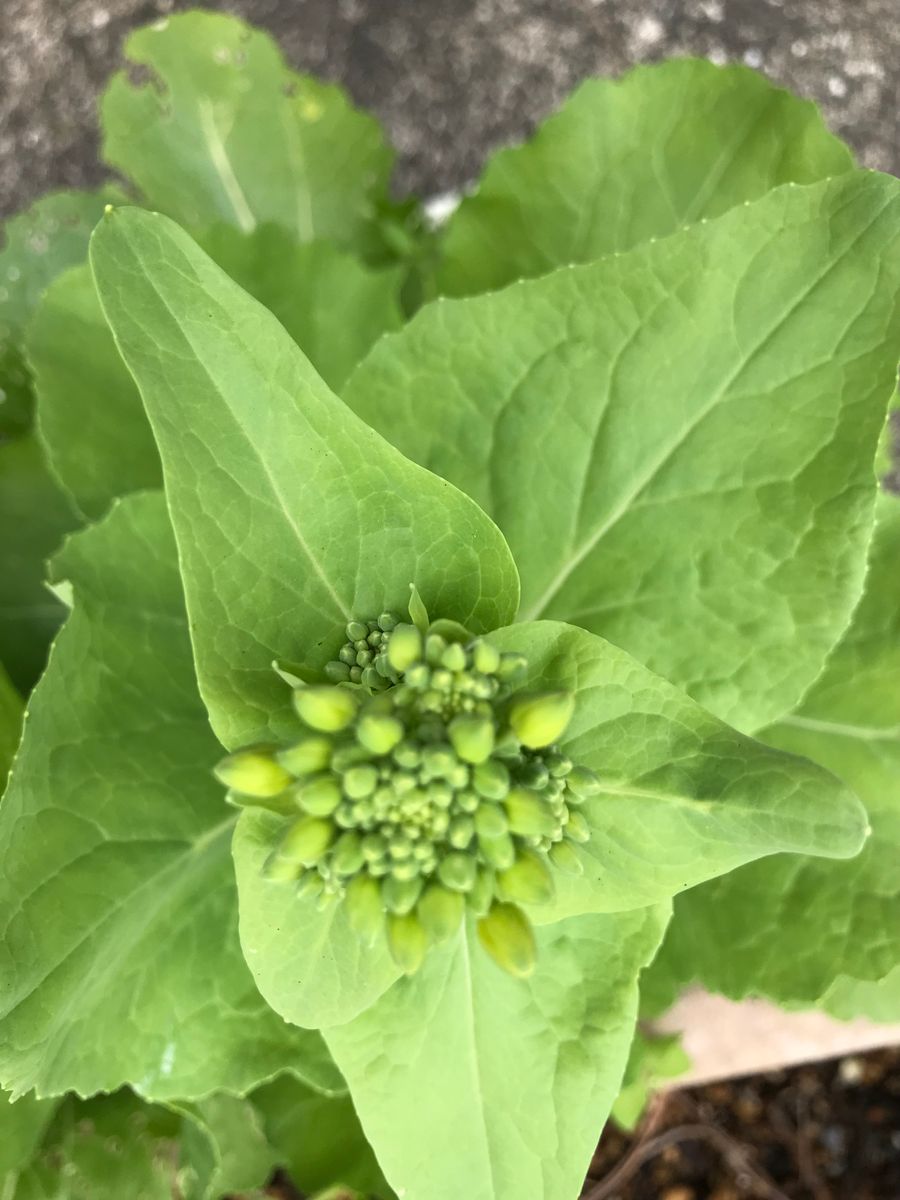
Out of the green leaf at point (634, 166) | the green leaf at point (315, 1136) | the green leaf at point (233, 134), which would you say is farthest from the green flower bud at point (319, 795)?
the green leaf at point (233, 134)

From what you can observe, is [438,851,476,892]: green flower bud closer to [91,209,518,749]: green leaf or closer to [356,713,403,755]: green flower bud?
[356,713,403,755]: green flower bud

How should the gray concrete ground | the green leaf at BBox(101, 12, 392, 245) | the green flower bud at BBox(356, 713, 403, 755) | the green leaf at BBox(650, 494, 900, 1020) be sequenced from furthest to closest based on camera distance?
1. the gray concrete ground
2. the green leaf at BBox(101, 12, 392, 245)
3. the green leaf at BBox(650, 494, 900, 1020)
4. the green flower bud at BBox(356, 713, 403, 755)

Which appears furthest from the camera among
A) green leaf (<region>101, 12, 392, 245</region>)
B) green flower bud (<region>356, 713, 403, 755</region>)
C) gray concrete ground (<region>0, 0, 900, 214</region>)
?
gray concrete ground (<region>0, 0, 900, 214</region>)

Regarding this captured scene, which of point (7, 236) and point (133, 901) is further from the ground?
point (7, 236)

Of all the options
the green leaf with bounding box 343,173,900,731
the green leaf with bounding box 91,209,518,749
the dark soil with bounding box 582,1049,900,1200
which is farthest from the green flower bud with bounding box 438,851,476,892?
the dark soil with bounding box 582,1049,900,1200

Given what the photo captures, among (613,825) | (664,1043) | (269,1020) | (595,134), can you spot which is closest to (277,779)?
(613,825)

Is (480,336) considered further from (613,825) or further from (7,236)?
(7,236)

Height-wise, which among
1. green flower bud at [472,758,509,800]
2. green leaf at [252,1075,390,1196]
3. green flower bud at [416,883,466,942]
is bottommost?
green leaf at [252,1075,390,1196]
